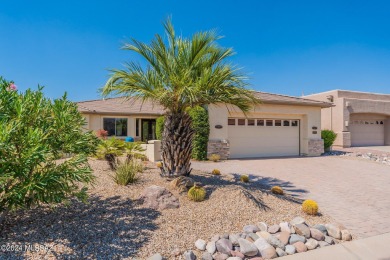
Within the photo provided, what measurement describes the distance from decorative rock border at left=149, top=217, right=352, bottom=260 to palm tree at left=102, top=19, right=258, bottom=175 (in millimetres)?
3011

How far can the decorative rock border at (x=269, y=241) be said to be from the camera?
12.6 ft

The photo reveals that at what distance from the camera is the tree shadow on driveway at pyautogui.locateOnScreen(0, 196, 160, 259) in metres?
3.56

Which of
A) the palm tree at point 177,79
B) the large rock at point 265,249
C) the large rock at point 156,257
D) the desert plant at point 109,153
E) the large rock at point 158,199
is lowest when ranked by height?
the large rock at point 265,249

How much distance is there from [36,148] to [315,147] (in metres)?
17.7

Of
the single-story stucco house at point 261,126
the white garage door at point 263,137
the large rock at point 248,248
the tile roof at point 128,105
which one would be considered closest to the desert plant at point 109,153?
the large rock at point 248,248

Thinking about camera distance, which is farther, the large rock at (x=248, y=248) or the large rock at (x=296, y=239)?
the large rock at (x=296, y=239)

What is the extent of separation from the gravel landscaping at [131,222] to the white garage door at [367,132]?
75.9ft

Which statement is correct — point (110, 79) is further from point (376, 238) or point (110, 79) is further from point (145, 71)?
point (376, 238)

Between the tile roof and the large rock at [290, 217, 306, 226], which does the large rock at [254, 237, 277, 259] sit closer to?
the large rock at [290, 217, 306, 226]

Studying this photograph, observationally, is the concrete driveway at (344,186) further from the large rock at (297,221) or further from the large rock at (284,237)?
the large rock at (284,237)

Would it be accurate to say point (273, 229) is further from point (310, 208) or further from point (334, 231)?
point (310, 208)

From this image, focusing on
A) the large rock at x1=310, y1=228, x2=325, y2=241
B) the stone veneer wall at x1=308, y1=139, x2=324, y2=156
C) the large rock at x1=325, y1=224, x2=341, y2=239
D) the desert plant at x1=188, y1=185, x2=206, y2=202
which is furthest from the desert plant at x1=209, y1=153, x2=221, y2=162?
the large rock at x1=310, y1=228, x2=325, y2=241

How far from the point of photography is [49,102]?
4191 mm

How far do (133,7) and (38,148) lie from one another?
10264 mm
